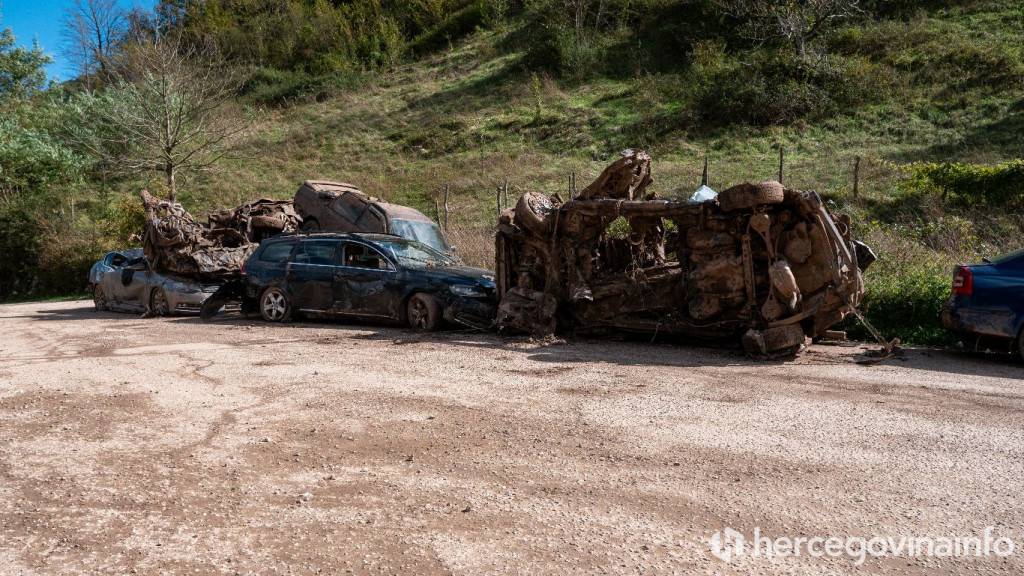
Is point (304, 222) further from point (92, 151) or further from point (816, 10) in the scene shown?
point (816, 10)

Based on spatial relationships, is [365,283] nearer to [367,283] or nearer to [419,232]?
[367,283]

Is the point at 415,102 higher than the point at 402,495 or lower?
higher

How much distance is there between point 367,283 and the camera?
13.1m

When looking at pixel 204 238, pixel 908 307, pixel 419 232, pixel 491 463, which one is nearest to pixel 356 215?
pixel 419 232

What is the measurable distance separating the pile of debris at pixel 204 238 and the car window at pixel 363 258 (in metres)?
4.04

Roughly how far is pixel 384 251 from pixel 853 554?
10212 millimetres

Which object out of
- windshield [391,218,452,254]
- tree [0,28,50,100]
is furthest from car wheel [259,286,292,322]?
tree [0,28,50,100]

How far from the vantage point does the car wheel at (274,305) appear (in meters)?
14.0

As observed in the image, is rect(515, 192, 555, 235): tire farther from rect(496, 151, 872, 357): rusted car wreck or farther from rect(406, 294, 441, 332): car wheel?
rect(406, 294, 441, 332): car wheel

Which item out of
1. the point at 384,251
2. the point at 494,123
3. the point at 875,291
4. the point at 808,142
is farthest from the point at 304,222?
the point at 494,123

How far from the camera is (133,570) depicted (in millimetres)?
3814

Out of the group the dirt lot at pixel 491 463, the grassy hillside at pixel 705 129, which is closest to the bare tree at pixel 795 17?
the grassy hillside at pixel 705 129

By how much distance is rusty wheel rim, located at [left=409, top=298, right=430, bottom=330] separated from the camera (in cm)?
1253

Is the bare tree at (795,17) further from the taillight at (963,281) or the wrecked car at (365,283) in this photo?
the taillight at (963,281)
